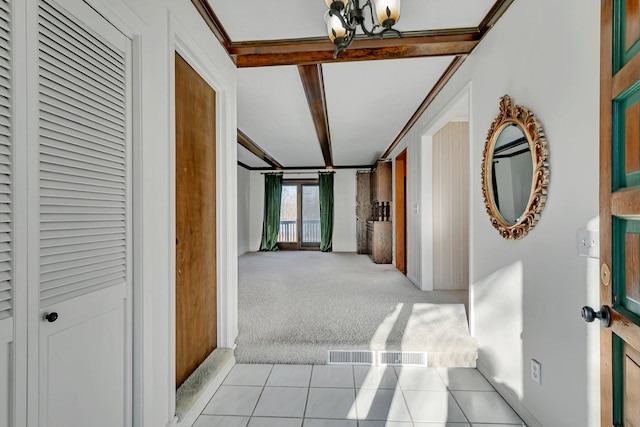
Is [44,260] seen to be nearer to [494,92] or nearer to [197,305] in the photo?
[197,305]

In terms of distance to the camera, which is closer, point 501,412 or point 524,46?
point 524,46

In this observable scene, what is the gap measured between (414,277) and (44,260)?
4.01 metres

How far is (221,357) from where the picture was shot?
82.4 inches

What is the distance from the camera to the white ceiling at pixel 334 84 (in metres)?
1.85

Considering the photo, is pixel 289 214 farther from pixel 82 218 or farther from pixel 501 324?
pixel 82 218

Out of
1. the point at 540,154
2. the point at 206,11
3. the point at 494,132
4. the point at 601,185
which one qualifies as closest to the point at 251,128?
the point at 206,11

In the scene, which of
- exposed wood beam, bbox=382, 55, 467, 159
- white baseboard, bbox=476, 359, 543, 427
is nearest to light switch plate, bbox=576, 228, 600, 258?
white baseboard, bbox=476, 359, 543, 427

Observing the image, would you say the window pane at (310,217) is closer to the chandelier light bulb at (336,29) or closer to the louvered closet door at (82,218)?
the chandelier light bulb at (336,29)

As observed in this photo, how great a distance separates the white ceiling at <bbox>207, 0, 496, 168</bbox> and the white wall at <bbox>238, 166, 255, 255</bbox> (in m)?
1.98

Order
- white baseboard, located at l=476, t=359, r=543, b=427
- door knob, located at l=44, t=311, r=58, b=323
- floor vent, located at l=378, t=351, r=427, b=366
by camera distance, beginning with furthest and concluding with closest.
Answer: floor vent, located at l=378, t=351, r=427, b=366
white baseboard, located at l=476, t=359, r=543, b=427
door knob, located at l=44, t=311, r=58, b=323

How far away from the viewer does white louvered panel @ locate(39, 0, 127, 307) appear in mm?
880

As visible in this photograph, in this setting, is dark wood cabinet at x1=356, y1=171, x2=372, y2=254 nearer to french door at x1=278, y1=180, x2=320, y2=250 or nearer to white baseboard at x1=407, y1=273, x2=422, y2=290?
french door at x1=278, y1=180, x2=320, y2=250

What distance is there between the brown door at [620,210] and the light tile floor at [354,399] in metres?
1.02

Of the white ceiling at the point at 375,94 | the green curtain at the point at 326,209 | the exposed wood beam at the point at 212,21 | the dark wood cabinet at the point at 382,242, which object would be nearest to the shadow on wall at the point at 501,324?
the white ceiling at the point at 375,94
